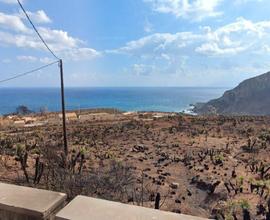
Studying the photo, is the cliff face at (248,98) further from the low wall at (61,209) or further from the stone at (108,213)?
the stone at (108,213)

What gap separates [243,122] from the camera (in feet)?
84.1

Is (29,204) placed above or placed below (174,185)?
above

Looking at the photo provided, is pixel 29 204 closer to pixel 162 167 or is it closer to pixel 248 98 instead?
pixel 162 167

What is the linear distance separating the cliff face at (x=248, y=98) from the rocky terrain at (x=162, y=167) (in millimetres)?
71831

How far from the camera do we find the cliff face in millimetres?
92125

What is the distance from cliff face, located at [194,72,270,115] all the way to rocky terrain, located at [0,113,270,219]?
71.8m

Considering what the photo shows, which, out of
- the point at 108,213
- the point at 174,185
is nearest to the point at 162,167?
the point at 174,185

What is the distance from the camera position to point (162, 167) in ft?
42.2

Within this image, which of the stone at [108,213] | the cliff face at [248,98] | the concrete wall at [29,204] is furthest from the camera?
the cliff face at [248,98]

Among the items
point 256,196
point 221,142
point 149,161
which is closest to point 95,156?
point 149,161

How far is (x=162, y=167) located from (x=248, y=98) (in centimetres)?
9339

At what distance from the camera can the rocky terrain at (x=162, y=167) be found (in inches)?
274

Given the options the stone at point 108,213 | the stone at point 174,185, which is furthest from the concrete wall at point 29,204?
the stone at point 174,185

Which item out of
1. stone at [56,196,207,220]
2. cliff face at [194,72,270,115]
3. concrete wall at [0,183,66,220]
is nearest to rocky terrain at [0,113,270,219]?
concrete wall at [0,183,66,220]
